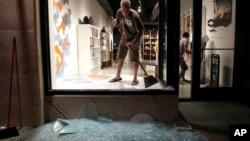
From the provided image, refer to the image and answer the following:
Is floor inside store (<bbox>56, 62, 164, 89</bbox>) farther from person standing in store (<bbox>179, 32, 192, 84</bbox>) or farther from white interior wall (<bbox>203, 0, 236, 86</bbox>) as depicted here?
white interior wall (<bbox>203, 0, 236, 86</bbox>)

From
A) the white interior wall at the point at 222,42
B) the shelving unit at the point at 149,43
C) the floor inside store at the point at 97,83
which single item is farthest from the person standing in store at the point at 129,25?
the shelving unit at the point at 149,43

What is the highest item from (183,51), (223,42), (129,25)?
(129,25)

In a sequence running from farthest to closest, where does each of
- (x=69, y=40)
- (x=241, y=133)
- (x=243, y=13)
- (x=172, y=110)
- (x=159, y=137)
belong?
(x=69, y=40) < (x=243, y=13) < (x=172, y=110) < (x=159, y=137) < (x=241, y=133)

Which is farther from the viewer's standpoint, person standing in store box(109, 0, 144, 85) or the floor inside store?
person standing in store box(109, 0, 144, 85)

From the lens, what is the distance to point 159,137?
287cm

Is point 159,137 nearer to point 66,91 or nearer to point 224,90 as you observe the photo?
point 66,91

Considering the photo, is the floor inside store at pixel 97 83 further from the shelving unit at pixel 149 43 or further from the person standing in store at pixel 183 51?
the shelving unit at pixel 149 43

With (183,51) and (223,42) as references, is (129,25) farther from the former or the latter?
(183,51)

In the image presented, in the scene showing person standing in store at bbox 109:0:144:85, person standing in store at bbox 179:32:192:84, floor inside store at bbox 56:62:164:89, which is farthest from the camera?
person standing in store at bbox 179:32:192:84

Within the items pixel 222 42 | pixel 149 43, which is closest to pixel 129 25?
pixel 222 42

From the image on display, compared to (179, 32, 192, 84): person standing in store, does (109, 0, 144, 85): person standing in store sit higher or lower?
higher

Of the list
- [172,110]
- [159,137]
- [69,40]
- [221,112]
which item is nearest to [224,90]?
[221,112]

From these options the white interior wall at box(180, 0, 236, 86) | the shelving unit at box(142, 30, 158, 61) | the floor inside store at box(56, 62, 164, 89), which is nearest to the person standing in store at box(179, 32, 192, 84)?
the floor inside store at box(56, 62, 164, 89)

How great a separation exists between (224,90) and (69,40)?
4314 millimetres
